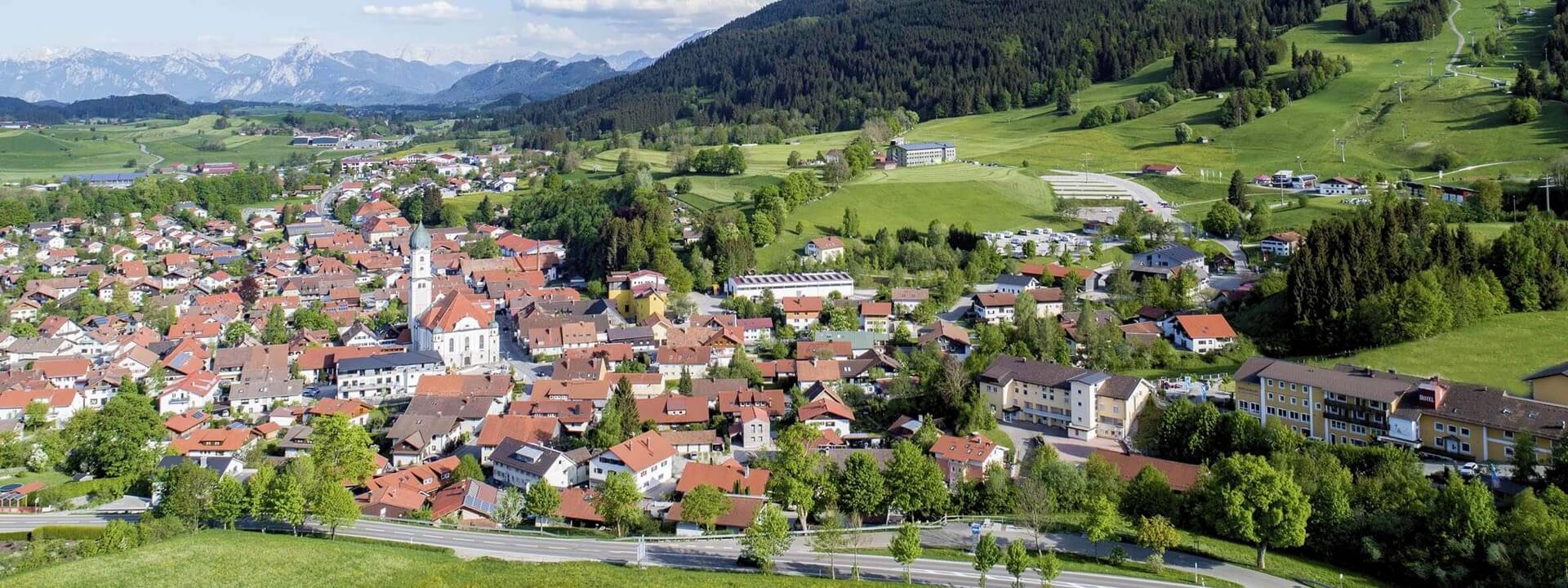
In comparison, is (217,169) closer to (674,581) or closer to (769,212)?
(769,212)

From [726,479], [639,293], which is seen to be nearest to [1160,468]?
[726,479]

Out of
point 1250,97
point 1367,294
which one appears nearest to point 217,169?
point 1250,97

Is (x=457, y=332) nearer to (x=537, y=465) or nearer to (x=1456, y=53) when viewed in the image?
(x=537, y=465)

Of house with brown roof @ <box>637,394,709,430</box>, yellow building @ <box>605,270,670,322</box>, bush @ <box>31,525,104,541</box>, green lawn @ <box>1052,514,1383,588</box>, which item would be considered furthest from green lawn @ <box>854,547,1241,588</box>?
yellow building @ <box>605,270,670,322</box>

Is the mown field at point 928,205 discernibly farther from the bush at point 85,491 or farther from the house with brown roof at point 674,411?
the bush at point 85,491

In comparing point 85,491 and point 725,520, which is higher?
point 85,491

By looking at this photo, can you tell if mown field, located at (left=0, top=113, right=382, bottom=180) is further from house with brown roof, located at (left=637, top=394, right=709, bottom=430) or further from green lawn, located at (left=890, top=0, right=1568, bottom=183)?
house with brown roof, located at (left=637, top=394, right=709, bottom=430)
